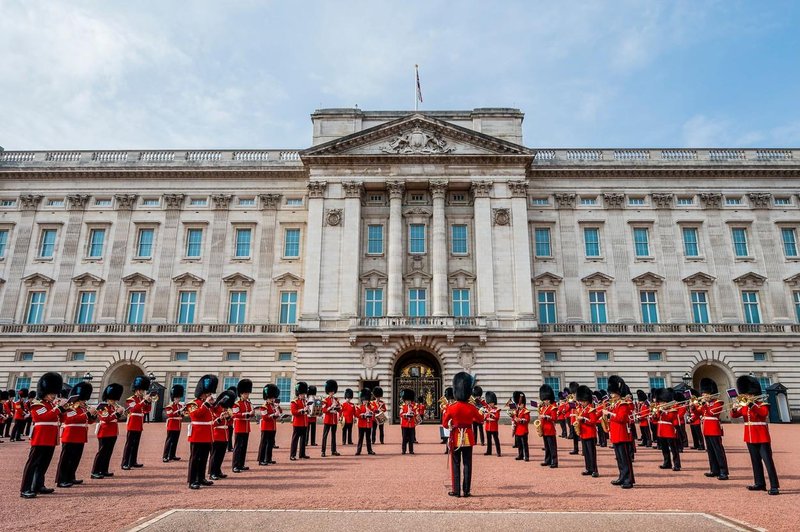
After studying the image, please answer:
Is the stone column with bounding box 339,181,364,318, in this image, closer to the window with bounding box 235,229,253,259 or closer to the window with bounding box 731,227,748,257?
the window with bounding box 235,229,253,259

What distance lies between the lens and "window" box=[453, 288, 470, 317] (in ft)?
113

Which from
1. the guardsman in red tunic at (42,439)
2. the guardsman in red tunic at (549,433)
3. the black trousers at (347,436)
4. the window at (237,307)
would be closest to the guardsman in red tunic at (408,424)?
the black trousers at (347,436)

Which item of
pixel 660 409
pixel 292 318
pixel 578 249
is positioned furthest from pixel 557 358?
pixel 660 409

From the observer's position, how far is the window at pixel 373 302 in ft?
113

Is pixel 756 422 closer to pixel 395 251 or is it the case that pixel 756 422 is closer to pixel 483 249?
pixel 483 249

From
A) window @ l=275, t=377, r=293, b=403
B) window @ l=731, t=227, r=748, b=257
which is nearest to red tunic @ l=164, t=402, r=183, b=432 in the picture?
window @ l=275, t=377, r=293, b=403

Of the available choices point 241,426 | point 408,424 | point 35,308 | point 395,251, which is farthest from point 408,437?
point 35,308

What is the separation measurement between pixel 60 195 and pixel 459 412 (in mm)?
37891

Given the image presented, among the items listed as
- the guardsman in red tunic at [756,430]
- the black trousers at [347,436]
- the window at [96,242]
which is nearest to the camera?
the guardsman in red tunic at [756,430]

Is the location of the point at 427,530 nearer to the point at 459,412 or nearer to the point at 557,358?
the point at 459,412

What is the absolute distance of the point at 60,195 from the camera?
3831 centimetres

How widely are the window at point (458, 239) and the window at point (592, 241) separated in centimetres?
808

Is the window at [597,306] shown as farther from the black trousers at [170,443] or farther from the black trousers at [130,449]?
the black trousers at [130,449]

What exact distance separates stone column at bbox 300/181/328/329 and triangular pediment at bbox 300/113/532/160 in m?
2.47
